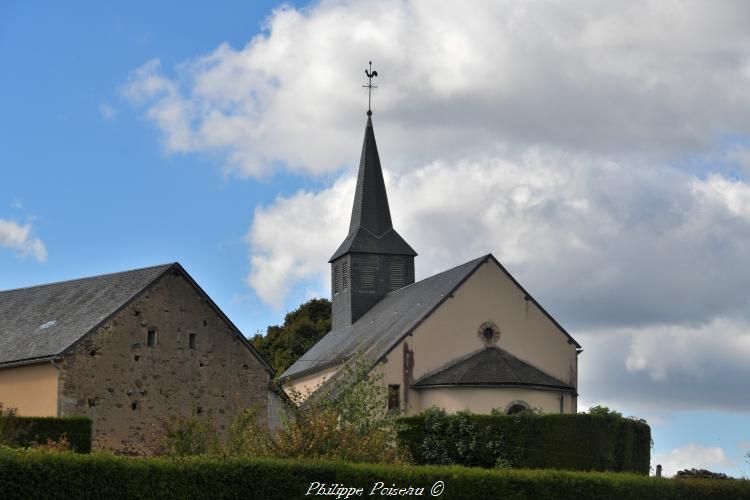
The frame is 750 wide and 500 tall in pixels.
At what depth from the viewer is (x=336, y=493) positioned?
67.4 feet

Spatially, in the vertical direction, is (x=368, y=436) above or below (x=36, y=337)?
below

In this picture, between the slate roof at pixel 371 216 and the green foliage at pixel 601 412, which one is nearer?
the green foliage at pixel 601 412

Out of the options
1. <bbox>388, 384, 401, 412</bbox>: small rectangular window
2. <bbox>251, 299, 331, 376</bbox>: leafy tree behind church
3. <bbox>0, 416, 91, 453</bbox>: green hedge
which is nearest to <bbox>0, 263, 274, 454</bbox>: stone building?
<bbox>0, 416, 91, 453</bbox>: green hedge

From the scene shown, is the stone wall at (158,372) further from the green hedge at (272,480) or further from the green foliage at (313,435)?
the green hedge at (272,480)

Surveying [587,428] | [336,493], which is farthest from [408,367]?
[336,493]

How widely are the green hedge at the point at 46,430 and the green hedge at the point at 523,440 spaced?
27.5 feet

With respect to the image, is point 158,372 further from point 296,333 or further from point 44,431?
point 296,333

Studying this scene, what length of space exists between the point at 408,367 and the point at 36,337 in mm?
12837

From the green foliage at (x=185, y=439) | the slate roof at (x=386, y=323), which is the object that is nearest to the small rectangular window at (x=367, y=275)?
the slate roof at (x=386, y=323)

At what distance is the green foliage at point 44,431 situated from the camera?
2847 cm

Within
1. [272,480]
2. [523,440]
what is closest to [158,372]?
[523,440]

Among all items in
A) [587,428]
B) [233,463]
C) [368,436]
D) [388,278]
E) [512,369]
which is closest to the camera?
[233,463]

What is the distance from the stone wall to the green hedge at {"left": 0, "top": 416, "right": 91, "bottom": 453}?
10.5ft

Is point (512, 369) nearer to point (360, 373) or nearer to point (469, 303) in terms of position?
point (469, 303)
